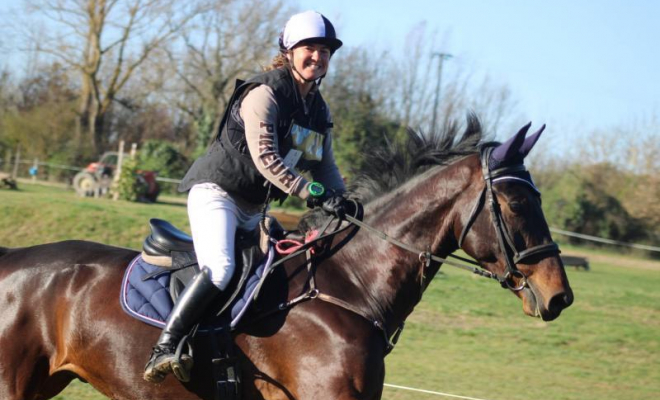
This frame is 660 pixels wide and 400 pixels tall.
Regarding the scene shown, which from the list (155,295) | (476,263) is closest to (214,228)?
(155,295)

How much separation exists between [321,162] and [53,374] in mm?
2210

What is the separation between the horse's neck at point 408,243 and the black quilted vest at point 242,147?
0.68 metres

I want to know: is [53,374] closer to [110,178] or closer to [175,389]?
[175,389]

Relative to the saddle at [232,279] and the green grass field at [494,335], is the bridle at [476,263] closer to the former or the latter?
the saddle at [232,279]

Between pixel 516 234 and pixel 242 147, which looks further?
pixel 242 147

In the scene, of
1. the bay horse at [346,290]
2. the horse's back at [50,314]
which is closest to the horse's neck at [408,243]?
the bay horse at [346,290]

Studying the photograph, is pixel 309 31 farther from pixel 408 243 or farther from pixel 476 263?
pixel 476 263

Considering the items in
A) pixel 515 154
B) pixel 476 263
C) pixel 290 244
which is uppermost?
pixel 515 154

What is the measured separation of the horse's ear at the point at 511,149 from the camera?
13.9 feet

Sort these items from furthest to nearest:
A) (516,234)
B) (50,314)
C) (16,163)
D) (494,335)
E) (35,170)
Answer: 1. (16,163)
2. (35,170)
3. (494,335)
4. (50,314)
5. (516,234)

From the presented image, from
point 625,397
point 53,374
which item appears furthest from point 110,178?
point 53,374

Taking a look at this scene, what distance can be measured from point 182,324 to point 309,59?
171 cm

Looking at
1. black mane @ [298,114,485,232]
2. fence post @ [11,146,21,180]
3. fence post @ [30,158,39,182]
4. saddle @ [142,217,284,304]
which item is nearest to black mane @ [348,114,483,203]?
black mane @ [298,114,485,232]

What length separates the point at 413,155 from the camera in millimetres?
4695
